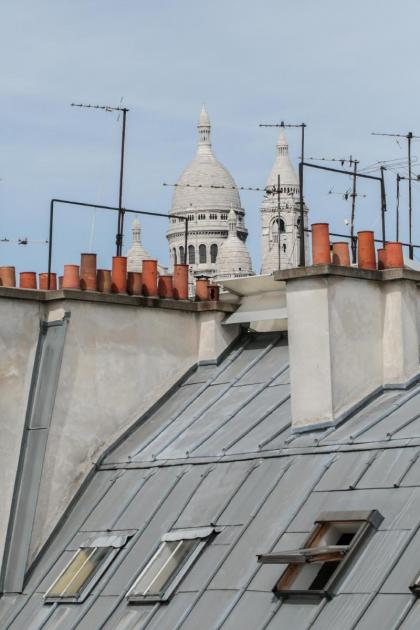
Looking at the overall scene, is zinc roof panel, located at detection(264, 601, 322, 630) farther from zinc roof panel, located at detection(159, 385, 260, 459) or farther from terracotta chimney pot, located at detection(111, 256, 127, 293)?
terracotta chimney pot, located at detection(111, 256, 127, 293)

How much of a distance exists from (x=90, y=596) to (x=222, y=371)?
658 centimetres

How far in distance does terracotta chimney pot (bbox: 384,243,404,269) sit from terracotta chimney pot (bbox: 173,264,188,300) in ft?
17.9

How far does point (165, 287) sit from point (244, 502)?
7.39 m

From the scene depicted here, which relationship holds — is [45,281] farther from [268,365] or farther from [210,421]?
[210,421]

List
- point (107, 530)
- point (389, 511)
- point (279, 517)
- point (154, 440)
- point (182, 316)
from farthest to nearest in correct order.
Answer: point (182, 316)
point (154, 440)
point (107, 530)
point (279, 517)
point (389, 511)

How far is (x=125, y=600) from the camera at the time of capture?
24188mm

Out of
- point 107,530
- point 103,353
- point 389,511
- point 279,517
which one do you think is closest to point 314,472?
point 279,517

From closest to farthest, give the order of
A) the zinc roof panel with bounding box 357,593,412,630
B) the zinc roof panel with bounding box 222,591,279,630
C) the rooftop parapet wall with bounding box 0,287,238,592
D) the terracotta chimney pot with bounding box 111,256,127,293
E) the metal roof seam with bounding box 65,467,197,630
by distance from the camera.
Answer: the zinc roof panel with bounding box 357,593,412,630, the zinc roof panel with bounding box 222,591,279,630, the metal roof seam with bounding box 65,467,197,630, the rooftop parapet wall with bounding box 0,287,238,592, the terracotta chimney pot with bounding box 111,256,127,293

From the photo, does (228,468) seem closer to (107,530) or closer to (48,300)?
(107,530)

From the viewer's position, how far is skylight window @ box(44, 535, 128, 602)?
2531cm

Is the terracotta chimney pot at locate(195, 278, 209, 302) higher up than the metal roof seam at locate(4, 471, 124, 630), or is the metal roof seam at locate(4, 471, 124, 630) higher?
the terracotta chimney pot at locate(195, 278, 209, 302)

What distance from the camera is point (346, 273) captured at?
84.4ft

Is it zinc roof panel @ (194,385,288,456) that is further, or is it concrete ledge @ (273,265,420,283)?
zinc roof panel @ (194,385,288,456)

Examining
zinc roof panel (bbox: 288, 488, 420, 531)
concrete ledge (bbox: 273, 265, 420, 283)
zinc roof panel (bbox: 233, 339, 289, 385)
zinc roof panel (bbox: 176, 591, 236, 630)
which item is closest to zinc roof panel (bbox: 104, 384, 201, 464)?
zinc roof panel (bbox: 233, 339, 289, 385)
